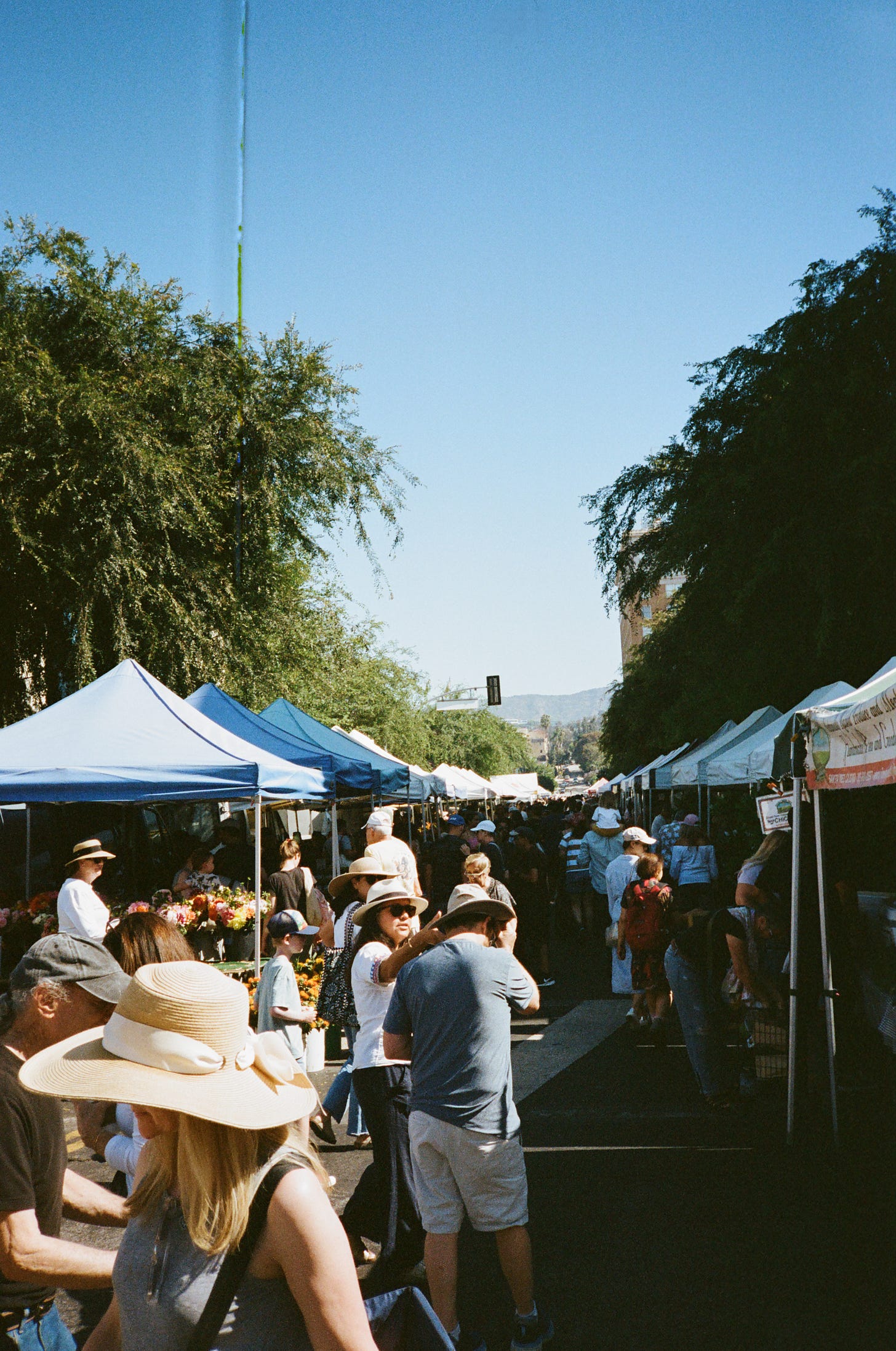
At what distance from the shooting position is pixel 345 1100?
6449 millimetres

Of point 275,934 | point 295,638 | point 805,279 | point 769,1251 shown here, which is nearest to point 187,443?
point 295,638

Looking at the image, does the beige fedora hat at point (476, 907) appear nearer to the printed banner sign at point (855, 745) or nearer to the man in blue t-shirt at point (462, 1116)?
the man in blue t-shirt at point (462, 1116)

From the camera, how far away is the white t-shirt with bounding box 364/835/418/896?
5.86m

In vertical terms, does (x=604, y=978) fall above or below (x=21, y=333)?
below

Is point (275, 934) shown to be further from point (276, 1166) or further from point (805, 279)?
point (805, 279)

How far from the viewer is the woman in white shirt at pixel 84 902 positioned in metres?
8.40

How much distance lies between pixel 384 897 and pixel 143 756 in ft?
14.5

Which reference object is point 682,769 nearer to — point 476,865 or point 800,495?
point 800,495

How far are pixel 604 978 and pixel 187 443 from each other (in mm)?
10988

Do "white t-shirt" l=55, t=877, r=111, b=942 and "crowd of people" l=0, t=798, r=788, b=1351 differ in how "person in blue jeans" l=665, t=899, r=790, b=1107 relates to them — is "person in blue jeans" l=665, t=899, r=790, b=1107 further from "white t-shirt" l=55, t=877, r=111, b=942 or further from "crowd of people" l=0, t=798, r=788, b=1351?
"white t-shirt" l=55, t=877, r=111, b=942

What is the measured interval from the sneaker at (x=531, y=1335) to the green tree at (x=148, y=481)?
1362 cm

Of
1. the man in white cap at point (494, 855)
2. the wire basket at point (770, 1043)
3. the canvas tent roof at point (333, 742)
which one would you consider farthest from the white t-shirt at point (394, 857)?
the canvas tent roof at point (333, 742)

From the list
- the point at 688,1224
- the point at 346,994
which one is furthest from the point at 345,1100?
the point at 688,1224

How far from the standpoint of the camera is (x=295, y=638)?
19.3 metres
